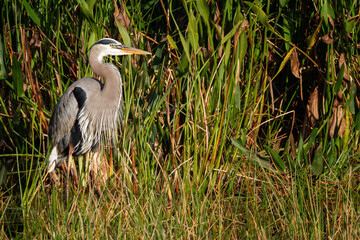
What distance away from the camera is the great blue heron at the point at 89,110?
116 inches

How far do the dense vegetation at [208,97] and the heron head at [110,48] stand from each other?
45mm

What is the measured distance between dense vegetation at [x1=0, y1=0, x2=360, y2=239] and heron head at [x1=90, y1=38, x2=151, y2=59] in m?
0.05

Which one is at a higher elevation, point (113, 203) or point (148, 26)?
point (148, 26)

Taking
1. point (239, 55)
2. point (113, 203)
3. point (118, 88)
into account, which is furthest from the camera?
point (118, 88)

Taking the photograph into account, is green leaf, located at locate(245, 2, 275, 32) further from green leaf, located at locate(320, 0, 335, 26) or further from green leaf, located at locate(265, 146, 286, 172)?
green leaf, located at locate(265, 146, 286, 172)

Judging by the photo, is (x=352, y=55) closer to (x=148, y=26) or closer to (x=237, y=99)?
(x=237, y=99)

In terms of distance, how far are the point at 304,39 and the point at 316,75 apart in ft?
0.80

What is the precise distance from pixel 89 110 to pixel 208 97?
30.0 inches

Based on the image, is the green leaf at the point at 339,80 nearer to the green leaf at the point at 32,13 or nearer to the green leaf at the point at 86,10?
the green leaf at the point at 86,10

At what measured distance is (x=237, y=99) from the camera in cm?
292

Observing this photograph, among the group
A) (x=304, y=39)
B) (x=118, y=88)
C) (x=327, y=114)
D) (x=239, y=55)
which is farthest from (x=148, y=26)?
(x=327, y=114)

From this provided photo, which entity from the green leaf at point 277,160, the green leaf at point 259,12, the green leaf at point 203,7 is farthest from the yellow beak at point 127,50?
the green leaf at point 277,160

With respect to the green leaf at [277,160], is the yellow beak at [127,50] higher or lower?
higher

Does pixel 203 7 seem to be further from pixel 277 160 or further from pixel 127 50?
pixel 277 160
